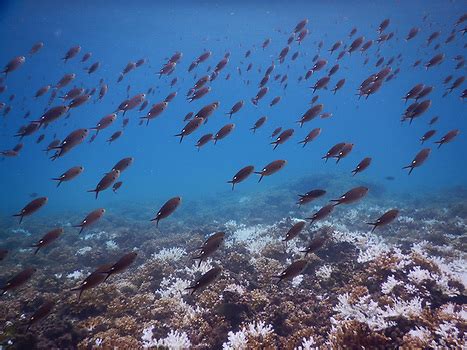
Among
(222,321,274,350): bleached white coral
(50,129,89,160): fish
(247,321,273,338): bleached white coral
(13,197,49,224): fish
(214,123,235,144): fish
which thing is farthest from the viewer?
(214,123,235,144): fish

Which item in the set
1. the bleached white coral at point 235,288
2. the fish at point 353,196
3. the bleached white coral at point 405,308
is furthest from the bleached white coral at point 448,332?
the bleached white coral at point 235,288

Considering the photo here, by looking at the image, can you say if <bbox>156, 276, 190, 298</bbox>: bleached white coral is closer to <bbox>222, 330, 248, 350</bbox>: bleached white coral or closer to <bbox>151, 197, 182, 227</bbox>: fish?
<bbox>222, 330, 248, 350</bbox>: bleached white coral

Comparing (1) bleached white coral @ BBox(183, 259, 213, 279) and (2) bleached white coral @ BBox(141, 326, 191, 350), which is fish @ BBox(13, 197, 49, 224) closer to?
(2) bleached white coral @ BBox(141, 326, 191, 350)

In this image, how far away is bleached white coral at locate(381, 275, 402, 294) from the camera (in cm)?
662

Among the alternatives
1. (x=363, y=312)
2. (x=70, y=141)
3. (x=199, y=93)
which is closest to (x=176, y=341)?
(x=363, y=312)

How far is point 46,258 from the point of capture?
15.6 m

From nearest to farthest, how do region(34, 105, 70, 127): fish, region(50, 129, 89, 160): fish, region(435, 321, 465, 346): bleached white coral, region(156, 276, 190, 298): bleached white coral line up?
region(435, 321, 465, 346): bleached white coral, region(50, 129, 89, 160): fish, region(34, 105, 70, 127): fish, region(156, 276, 190, 298): bleached white coral

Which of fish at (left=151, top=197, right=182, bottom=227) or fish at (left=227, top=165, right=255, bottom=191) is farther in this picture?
fish at (left=227, top=165, right=255, bottom=191)

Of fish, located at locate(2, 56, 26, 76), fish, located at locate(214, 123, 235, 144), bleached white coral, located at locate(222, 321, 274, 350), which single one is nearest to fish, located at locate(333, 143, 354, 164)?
fish, located at locate(214, 123, 235, 144)

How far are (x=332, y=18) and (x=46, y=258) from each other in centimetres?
4643

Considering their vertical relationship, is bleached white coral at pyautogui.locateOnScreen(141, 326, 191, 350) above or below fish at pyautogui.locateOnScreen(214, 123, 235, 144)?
below

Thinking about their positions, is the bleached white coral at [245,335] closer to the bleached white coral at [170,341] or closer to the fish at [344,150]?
the bleached white coral at [170,341]

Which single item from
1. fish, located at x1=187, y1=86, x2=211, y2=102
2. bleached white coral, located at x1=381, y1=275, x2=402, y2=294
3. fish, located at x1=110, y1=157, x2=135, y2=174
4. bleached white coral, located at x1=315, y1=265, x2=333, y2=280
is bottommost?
bleached white coral, located at x1=315, y1=265, x2=333, y2=280

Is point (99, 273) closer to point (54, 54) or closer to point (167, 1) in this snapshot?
point (167, 1)
